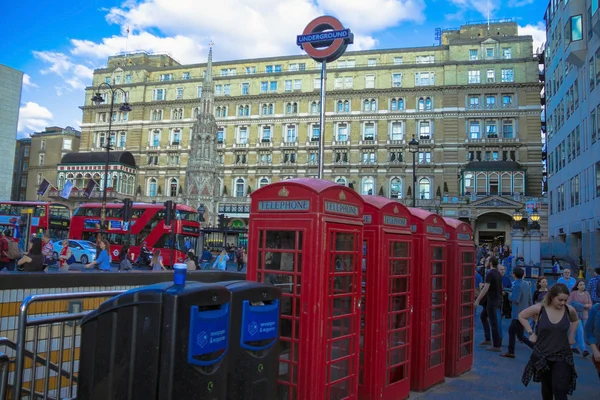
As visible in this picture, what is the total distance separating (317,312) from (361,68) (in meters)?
54.4

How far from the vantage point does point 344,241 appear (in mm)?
5434

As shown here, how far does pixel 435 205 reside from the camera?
5109cm

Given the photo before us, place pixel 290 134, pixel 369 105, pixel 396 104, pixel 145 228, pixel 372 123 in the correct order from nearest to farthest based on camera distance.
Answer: pixel 145 228 → pixel 396 104 → pixel 372 123 → pixel 369 105 → pixel 290 134

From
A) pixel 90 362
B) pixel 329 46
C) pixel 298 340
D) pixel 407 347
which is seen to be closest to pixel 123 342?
pixel 90 362

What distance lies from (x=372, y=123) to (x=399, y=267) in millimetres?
50571

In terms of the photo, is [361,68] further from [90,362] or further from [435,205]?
[90,362]

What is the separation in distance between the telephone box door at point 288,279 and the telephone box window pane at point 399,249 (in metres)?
1.75

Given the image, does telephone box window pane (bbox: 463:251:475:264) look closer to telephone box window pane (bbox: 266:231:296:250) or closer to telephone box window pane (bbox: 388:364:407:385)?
telephone box window pane (bbox: 388:364:407:385)

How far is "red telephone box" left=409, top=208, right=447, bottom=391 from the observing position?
723 centimetres

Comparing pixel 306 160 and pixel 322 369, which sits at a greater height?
pixel 306 160

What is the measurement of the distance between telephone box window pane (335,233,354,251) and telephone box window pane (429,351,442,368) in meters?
3.11

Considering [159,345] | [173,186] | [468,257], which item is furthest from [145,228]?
[173,186]

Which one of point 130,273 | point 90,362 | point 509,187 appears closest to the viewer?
point 90,362

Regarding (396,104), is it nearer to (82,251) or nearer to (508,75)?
(508,75)
